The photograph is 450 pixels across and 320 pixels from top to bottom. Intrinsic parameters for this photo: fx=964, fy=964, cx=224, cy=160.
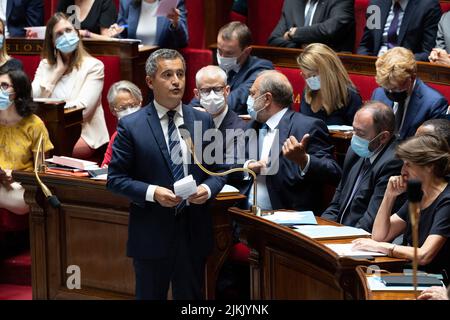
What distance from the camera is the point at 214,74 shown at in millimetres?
4168

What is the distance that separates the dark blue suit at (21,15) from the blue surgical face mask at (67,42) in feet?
3.49

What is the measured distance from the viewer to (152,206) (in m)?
3.20

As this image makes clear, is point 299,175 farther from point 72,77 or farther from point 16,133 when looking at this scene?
point 72,77

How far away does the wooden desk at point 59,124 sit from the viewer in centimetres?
454

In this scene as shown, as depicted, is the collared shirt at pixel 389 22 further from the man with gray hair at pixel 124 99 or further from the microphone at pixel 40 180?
the microphone at pixel 40 180

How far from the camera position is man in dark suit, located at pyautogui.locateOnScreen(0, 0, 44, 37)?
5.91 m

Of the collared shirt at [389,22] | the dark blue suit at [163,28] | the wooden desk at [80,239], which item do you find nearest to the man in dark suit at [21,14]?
the dark blue suit at [163,28]

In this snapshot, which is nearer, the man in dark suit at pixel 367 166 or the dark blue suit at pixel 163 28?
the man in dark suit at pixel 367 166

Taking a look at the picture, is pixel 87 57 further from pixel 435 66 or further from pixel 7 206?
pixel 435 66

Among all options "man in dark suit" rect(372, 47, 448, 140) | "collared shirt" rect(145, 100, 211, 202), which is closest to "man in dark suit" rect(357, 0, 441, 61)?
"man in dark suit" rect(372, 47, 448, 140)

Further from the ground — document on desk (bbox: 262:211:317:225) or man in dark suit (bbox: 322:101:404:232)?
man in dark suit (bbox: 322:101:404:232)

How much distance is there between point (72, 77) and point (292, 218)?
6.69ft

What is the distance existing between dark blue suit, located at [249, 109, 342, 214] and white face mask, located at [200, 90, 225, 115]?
1.10 feet

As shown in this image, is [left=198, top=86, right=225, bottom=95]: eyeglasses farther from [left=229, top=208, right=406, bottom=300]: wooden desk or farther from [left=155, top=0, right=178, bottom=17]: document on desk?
[left=155, top=0, right=178, bottom=17]: document on desk
